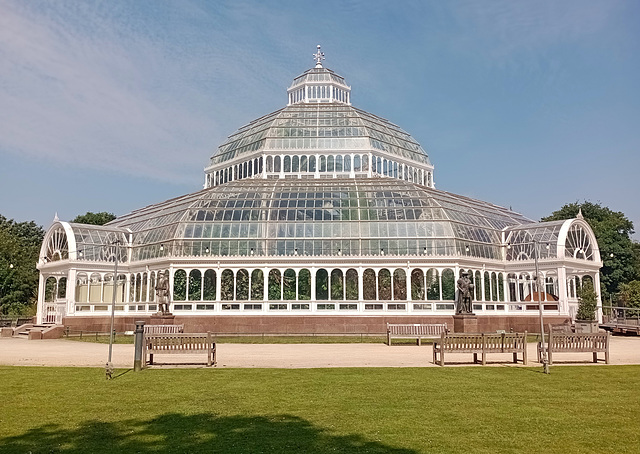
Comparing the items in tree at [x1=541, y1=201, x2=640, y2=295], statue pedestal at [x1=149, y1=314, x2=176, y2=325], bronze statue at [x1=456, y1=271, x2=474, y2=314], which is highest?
tree at [x1=541, y1=201, x2=640, y2=295]

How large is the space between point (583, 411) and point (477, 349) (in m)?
9.08

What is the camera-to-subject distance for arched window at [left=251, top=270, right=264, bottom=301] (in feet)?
137

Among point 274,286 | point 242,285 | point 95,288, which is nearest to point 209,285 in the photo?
point 242,285

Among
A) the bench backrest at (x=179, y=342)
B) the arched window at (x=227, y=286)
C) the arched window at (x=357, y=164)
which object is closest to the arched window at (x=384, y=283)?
the arched window at (x=227, y=286)

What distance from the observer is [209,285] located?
4322 cm

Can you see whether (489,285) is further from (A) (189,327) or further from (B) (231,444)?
(B) (231,444)

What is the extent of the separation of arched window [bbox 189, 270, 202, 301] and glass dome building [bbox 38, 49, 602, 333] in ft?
0.38

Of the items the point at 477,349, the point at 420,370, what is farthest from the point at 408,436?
the point at 477,349

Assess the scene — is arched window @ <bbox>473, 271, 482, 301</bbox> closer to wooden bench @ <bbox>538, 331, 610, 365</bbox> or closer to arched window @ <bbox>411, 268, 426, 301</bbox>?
arched window @ <bbox>411, 268, 426, 301</bbox>

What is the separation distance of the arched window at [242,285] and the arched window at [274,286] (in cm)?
173

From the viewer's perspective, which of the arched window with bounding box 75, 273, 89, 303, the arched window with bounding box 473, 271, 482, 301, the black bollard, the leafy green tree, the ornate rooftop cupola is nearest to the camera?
the black bollard

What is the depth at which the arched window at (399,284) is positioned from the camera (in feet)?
137

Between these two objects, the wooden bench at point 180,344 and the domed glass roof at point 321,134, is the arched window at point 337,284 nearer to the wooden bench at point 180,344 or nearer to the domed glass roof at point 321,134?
the domed glass roof at point 321,134

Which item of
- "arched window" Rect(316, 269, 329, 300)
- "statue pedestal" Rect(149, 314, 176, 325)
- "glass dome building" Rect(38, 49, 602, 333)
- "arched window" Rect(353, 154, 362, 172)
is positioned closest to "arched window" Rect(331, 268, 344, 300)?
"glass dome building" Rect(38, 49, 602, 333)
